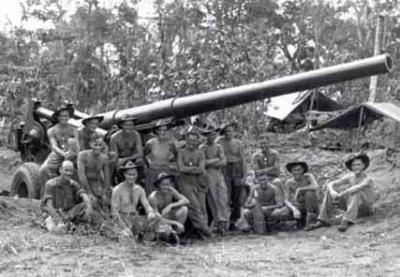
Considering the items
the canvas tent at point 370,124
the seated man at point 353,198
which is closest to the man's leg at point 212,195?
the seated man at point 353,198

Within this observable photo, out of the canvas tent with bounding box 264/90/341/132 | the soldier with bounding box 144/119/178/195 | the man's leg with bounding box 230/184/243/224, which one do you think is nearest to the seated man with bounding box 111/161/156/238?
the soldier with bounding box 144/119/178/195

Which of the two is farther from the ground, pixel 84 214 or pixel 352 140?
pixel 352 140

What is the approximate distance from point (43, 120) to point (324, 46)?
20008 millimetres

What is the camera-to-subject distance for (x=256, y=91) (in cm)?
984

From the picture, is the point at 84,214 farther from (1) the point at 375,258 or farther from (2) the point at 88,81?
(2) the point at 88,81

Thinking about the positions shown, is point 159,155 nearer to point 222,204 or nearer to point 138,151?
point 138,151

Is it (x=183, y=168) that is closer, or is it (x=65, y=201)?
(x=65, y=201)

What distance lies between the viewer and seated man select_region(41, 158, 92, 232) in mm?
8719

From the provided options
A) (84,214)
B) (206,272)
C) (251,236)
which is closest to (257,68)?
(251,236)

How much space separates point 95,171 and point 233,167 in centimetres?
207

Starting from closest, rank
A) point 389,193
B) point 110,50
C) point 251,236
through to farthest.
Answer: point 251,236
point 389,193
point 110,50

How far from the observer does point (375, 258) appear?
7.72m

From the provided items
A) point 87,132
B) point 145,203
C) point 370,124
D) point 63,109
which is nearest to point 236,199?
point 145,203

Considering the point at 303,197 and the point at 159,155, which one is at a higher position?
the point at 159,155
